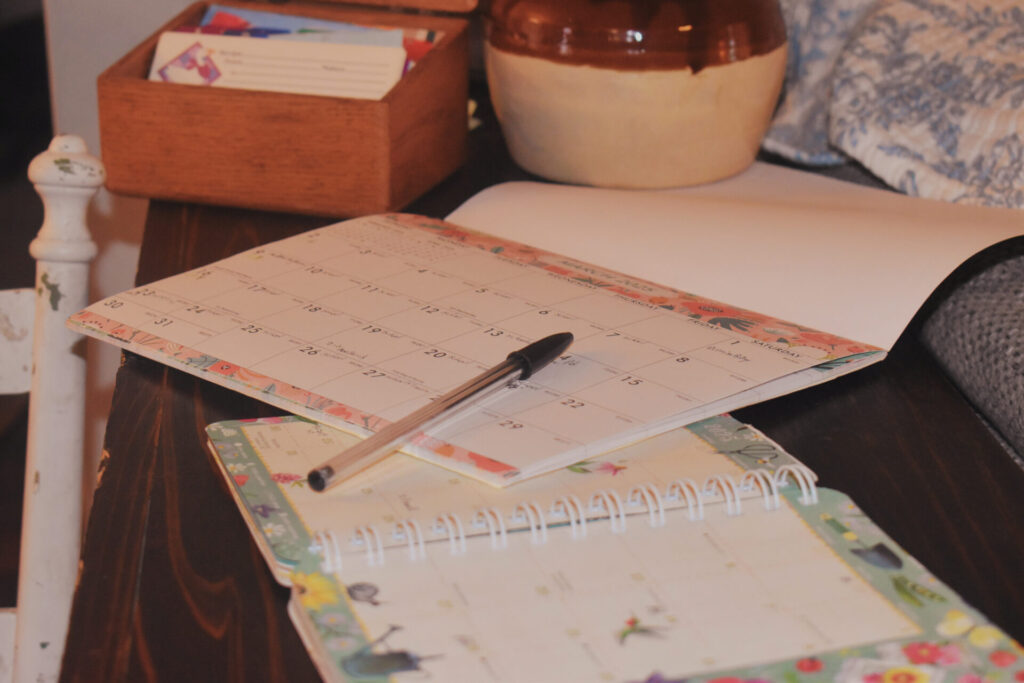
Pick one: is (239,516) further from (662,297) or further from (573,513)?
(662,297)

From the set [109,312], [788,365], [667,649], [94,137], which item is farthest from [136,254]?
[667,649]

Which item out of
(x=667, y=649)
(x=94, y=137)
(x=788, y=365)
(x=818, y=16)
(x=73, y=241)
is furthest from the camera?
(x=94, y=137)

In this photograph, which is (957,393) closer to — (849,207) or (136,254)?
(849,207)

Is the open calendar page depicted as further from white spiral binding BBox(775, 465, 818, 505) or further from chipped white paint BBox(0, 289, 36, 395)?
chipped white paint BBox(0, 289, 36, 395)

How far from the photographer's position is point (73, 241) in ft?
2.19

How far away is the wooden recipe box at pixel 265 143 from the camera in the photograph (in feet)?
2.41

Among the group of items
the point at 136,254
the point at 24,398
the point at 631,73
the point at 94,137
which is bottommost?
the point at 24,398

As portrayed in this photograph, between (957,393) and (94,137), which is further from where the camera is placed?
(94,137)

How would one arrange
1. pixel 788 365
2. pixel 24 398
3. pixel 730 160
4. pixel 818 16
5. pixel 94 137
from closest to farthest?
pixel 788 365 → pixel 730 160 → pixel 818 16 → pixel 94 137 → pixel 24 398

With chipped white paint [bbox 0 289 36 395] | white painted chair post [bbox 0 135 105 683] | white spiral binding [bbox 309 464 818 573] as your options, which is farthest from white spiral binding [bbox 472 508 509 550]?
chipped white paint [bbox 0 289 36 395]

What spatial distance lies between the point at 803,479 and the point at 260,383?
0.25 metres

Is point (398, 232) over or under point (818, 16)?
under

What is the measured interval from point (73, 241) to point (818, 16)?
0.66 metres

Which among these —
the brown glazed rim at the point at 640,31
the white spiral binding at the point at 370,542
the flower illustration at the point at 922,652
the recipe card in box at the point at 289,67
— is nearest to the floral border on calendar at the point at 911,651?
the flower illustration at the point at 922,652
